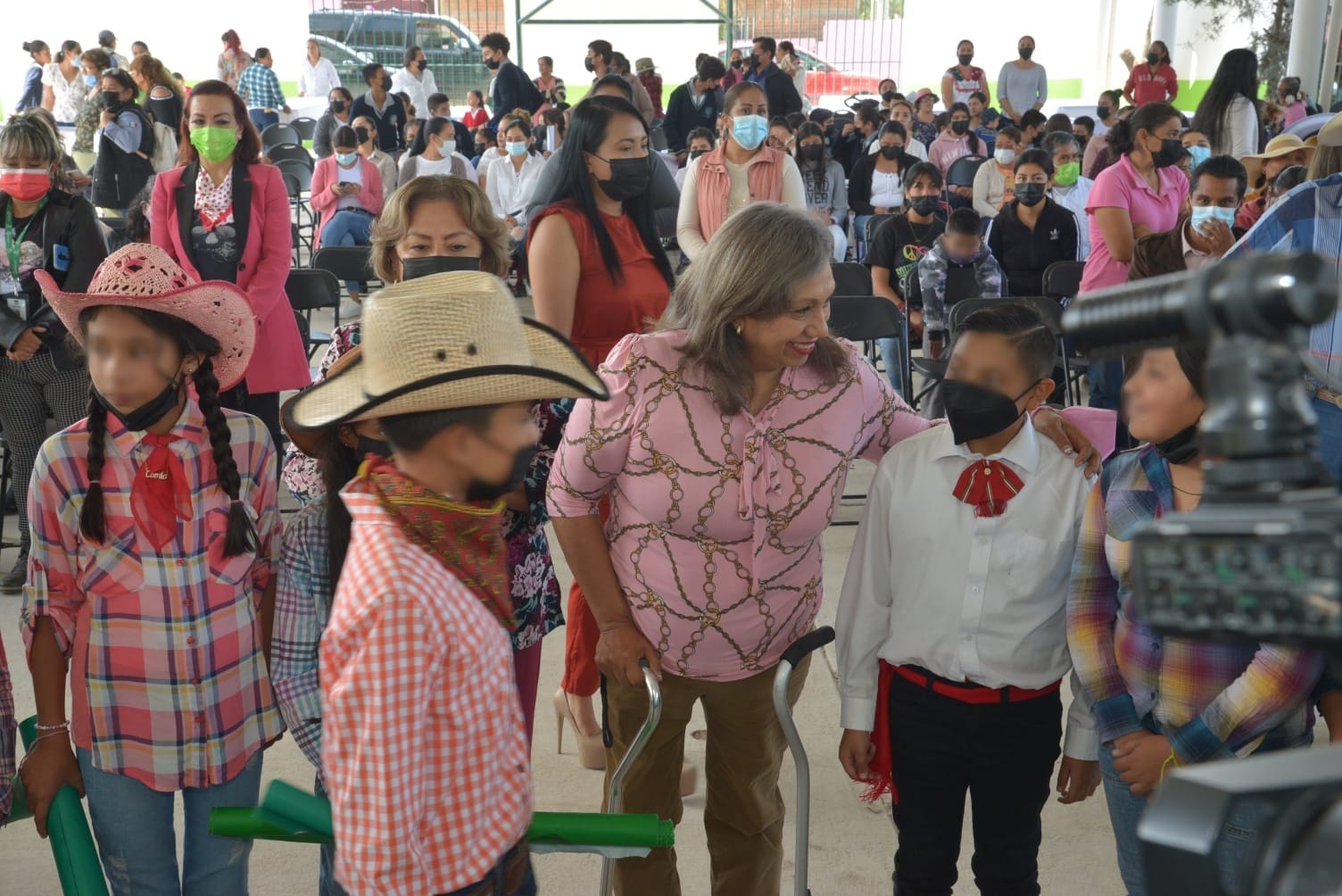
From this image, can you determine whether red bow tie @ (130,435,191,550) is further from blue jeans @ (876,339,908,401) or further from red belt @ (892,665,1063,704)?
blue jeans @ (876,339,908,401)

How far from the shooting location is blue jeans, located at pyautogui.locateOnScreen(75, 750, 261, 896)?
200cm

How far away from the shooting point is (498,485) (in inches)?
62.4

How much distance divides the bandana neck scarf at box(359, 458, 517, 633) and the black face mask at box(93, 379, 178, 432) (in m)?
0.58

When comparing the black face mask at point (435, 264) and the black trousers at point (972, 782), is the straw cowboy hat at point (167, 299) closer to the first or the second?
the black face mask at point (435, 264)

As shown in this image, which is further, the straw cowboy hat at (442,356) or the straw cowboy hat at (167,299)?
the straw cowboy hat at (167,299)

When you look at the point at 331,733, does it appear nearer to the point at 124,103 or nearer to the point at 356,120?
the point at 124,103

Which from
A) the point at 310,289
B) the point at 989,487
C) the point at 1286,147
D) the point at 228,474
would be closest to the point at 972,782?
the point at 989,487

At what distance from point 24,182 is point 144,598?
2.66 metres

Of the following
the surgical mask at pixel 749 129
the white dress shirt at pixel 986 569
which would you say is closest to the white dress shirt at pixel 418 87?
the surgical mask at pixel 749 129

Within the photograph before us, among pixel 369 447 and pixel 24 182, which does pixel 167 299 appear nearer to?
pixel 369 447

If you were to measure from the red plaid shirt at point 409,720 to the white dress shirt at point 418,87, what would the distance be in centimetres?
1363

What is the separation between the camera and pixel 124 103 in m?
7.98

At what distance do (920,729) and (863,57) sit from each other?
69.1 ft

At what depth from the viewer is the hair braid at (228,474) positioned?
2.00 metres
